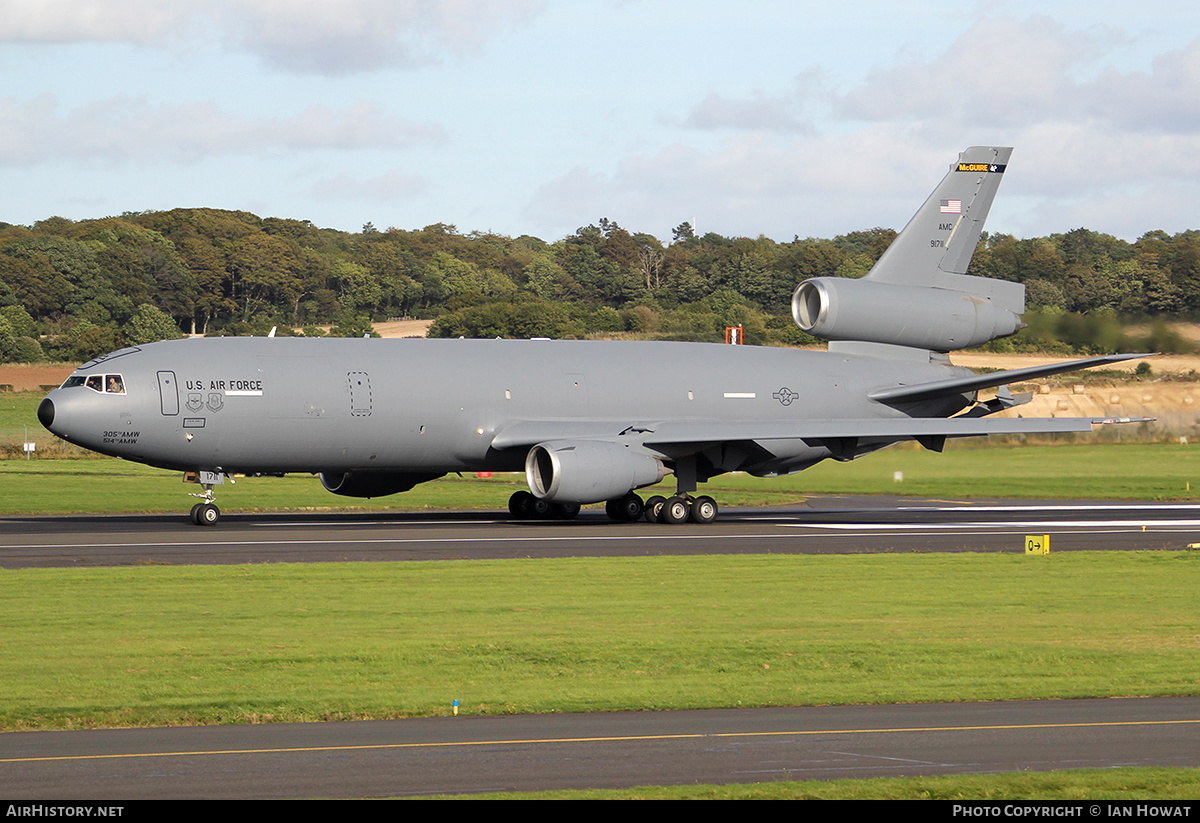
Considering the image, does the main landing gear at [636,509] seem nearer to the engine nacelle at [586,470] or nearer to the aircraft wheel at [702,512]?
the aircraft wheel at [702,512]

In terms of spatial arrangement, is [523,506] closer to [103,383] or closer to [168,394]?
[168,394]

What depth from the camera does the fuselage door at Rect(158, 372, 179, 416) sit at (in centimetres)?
3338

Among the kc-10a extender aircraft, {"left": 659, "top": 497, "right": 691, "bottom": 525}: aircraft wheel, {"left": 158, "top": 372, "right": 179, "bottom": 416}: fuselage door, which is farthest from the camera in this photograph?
{"left": 659, "top": 497, "right": 691, "bottom": 525}: aircraft wheel

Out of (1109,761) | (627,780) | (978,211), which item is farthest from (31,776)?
(978,211)

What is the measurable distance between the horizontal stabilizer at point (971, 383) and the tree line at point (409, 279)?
17911mm

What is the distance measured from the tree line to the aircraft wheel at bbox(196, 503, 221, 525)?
36518 millimetres

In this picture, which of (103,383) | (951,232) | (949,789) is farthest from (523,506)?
(949,789)

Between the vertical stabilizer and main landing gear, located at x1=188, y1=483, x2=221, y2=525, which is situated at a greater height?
the vertical stabilizer

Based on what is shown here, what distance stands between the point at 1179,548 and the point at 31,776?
25347 millimetres

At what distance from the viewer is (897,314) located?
42.6 m

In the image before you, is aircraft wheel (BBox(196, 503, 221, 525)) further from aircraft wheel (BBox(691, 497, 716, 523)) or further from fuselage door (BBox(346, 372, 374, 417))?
aircraft wheel (BBox(691, 497, 716, 523))

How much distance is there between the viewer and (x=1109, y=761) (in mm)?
11305

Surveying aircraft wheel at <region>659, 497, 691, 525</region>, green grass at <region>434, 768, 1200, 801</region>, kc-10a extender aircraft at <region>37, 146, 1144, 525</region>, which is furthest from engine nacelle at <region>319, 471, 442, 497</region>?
green grass at <region>434, 768, 1200, 801</region>

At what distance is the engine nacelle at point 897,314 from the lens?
4201 centimetres
